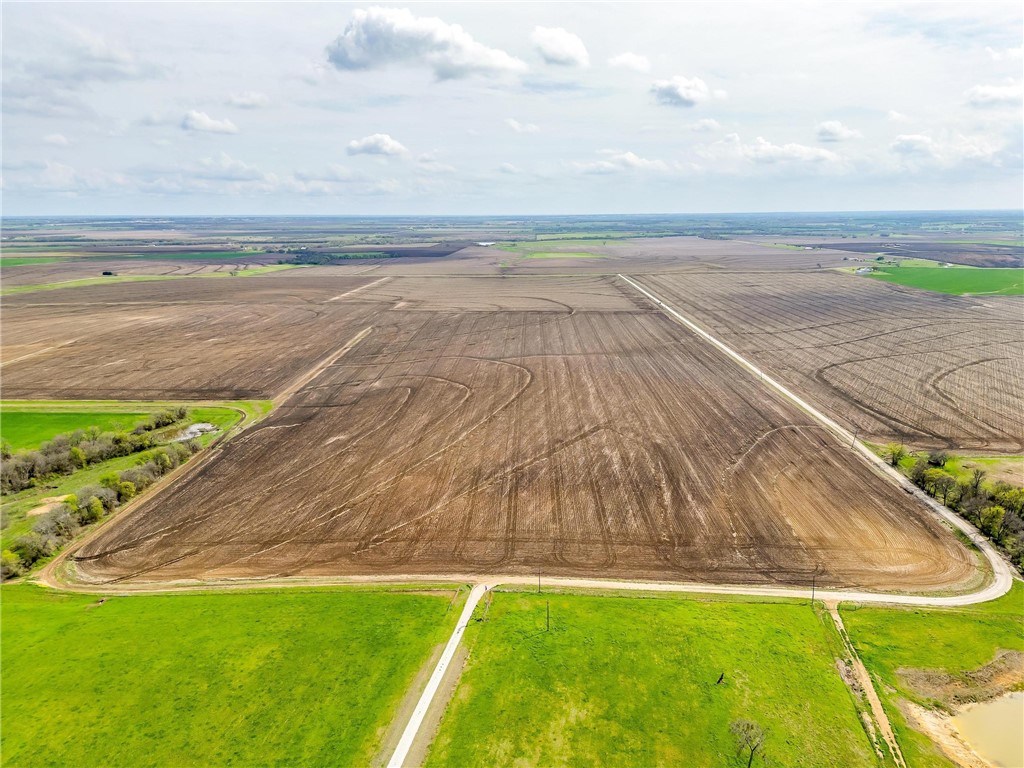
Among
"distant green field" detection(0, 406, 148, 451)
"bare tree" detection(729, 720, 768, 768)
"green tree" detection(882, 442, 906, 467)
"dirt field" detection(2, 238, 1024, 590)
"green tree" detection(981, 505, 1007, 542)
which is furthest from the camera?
"distant green field" detection(0, 406, 148, 451)

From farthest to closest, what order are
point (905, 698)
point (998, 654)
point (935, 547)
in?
1. point (935, 547)
2. point (998, 654)
3. point (905, 698)

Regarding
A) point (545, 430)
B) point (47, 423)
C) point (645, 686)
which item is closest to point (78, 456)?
point (47, 423)

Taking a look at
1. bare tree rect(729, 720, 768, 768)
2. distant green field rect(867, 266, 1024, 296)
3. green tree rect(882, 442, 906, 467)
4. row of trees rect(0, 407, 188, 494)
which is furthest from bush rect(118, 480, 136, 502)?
distant green field rect(867, 266, 1024, 296)

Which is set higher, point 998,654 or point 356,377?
point 356,377

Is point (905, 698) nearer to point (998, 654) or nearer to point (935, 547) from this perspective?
point (998, 654)

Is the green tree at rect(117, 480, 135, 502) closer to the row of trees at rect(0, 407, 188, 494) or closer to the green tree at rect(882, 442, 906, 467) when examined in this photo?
the row of trees at rect(0, 407, 188, 494)

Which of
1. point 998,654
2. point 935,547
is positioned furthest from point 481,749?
point 935,547

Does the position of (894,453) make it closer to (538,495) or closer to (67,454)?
(538,495)
